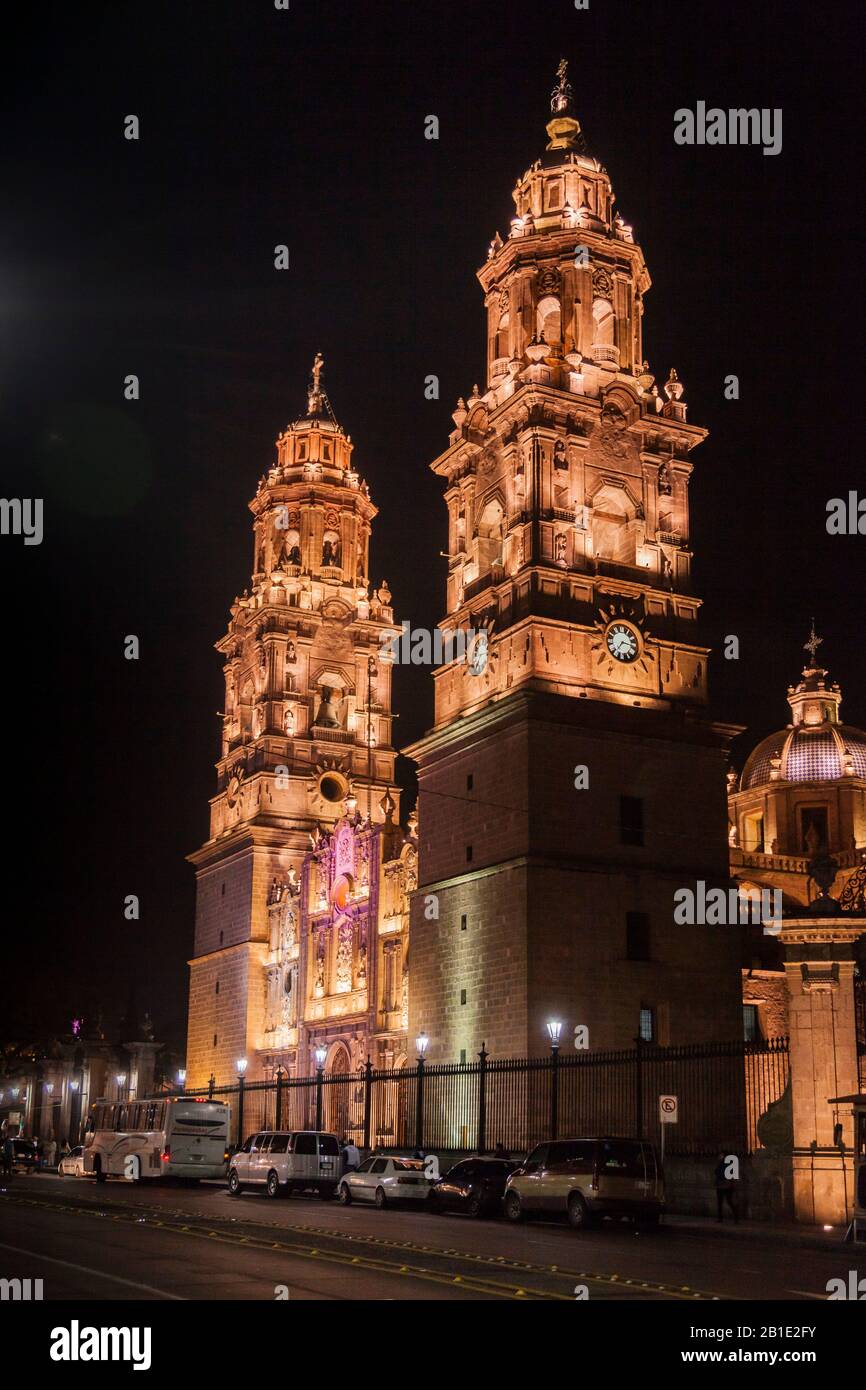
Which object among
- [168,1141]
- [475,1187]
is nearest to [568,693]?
[168,1141]

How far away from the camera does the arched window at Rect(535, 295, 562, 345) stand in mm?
52156

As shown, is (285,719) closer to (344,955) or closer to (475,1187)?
(344,955)

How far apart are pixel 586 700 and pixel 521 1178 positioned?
19.8m

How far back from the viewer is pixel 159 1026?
340 feet

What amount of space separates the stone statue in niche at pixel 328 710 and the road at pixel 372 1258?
42.9 m

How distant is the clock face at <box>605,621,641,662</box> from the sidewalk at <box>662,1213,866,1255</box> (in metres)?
21.0

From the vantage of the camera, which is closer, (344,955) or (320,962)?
(344,955)

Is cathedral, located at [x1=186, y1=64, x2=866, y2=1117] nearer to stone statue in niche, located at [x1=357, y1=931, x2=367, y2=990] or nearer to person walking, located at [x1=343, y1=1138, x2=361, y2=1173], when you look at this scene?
stone statue in niche, located at [x1=357, y1=931, x2=367, y2=990]

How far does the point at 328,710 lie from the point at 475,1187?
4408cm

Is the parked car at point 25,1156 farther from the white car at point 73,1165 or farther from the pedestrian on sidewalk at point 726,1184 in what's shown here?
the pedestrian on sidewalk at point 726,1184

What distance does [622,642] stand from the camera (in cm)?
4769

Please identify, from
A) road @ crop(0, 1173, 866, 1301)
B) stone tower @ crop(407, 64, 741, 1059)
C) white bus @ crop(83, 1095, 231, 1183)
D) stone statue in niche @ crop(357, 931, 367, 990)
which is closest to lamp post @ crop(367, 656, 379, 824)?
stone statue in niche @ crop(357, 931, 367, 990)
